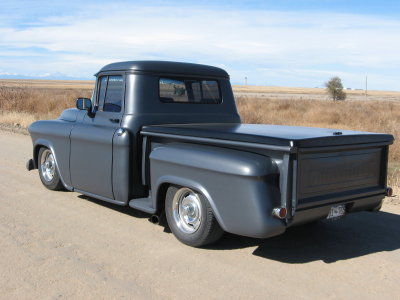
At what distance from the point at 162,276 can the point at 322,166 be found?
169cm

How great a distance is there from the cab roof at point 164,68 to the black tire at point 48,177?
1672 mm

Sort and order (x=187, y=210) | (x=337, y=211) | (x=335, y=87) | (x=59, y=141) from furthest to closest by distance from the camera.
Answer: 1. (x=335, y=87)
2. (x=59, y=141)
3. (x=187, y=210)
4. (x=337, y=211)

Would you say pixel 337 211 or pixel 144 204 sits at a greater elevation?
pixel 337 211

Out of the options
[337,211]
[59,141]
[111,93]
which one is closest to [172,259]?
[337,211]

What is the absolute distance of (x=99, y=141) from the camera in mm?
5715

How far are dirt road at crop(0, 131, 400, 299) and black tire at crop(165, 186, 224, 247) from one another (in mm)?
105

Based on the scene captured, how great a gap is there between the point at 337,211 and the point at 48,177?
4.39 meters

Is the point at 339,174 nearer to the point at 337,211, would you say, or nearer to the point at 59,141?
the point at 337,211

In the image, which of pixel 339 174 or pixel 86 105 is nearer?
pixel 339 174

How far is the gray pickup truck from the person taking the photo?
13.6 feet

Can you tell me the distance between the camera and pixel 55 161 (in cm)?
670

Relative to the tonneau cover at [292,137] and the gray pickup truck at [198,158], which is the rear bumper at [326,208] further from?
the tonneau cover at [292,137]

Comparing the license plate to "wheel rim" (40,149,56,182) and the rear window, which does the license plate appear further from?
"wheel rim" (40,149,56,182)

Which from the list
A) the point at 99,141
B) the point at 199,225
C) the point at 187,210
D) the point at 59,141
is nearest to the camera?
the point at 199,225
